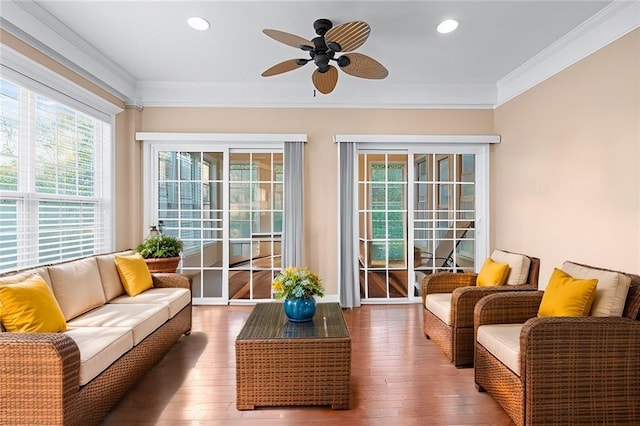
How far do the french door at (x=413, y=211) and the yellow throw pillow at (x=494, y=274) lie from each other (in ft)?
5.06

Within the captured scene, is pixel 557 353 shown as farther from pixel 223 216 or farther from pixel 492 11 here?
pixel 223 216

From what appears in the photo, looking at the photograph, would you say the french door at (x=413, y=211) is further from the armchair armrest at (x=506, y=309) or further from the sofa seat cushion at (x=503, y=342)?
the sofa seat cushion at (x=503, y=342)

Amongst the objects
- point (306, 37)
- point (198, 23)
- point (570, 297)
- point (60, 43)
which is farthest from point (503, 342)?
point (60, 43)

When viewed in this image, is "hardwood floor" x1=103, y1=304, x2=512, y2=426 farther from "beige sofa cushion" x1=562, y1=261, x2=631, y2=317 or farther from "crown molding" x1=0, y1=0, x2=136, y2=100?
"crown molding" x1=0, y1=0, x2=136, y2=100

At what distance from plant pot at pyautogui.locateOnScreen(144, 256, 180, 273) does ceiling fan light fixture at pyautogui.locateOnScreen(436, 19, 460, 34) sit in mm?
3766

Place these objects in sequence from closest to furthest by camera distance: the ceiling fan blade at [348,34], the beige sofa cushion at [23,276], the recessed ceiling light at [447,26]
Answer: the beige sofa cushion at [23,276], the ceiling fan blade at [348,34], the recessed ceiling light at [447,26]

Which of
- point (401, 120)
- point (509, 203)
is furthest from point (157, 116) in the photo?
point (509, 203)

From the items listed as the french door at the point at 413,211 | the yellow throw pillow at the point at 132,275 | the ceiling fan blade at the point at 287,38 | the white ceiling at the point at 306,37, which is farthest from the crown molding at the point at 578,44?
the yellow throw pillow at the point at 132,275

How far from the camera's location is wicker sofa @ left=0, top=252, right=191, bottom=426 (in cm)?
177

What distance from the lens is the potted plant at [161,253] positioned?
4016 mm

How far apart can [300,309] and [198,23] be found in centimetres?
263

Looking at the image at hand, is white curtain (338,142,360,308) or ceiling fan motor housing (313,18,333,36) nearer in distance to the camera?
ceiling fan motor housing (313,18,333,36)

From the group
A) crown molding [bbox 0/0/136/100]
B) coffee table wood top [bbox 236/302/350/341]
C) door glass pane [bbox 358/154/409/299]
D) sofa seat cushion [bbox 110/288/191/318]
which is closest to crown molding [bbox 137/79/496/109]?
crown molding [bbox 0/0/136/100]

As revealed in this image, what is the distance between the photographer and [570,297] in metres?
2.24
